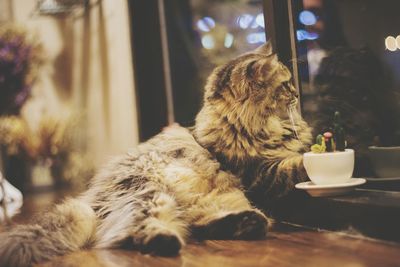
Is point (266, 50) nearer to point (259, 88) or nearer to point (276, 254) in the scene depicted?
point (259, 88)

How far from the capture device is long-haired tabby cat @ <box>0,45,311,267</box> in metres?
1.43

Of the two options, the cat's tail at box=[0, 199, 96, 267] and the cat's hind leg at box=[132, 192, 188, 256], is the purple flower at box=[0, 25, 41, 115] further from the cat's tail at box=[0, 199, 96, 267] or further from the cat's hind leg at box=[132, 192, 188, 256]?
the cat's hind leg at box=[132, 192, 188, 256]

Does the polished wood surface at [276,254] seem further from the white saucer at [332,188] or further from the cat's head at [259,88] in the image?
the cat's head at [259,88]

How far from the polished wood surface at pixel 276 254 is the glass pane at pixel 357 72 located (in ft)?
1.00

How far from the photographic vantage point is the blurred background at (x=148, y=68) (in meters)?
1.55

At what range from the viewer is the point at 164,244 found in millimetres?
1308

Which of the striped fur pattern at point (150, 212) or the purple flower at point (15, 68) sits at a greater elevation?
the purple flower at point (15, 68)

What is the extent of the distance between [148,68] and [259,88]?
1.55 m

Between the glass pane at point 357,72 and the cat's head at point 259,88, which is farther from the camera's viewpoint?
the cat's head at point 259,88

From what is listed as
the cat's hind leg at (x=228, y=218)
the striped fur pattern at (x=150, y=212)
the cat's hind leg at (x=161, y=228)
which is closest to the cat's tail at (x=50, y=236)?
the striped fur pattern at (x=150, y=212)

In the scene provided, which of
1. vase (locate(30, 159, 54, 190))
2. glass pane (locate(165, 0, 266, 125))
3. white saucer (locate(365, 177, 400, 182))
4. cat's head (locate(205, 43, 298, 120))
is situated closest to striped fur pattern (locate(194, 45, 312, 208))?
cat's head (locate(205, 43, 298, 120))

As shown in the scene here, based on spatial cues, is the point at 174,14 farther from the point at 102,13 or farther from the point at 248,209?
the point at 248,209

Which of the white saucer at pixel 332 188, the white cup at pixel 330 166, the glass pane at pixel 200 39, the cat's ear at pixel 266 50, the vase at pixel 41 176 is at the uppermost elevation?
the glass pane at pixel 200 39

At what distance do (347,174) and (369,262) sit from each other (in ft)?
1.25
